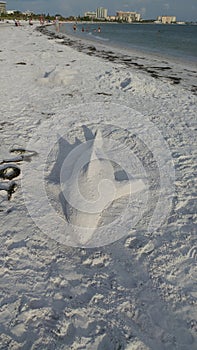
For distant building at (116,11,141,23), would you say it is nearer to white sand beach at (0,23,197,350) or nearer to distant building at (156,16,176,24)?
distant building at (156,16,176,24)

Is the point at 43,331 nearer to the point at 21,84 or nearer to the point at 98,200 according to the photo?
the point at 98,200

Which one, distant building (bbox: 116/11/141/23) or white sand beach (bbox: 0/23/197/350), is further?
distant building (bbox: 116/11/141/23)

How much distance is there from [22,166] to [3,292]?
103 inches

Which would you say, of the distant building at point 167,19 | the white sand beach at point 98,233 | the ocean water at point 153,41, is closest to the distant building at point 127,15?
the distant building at point 167,19

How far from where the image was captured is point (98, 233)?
11.1ft

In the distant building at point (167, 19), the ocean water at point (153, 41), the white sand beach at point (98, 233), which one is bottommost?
the white sand beach at point (98, 233)

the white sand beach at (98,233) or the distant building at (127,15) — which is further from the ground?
the distant building at (127,15)

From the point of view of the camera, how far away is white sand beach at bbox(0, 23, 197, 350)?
2.41m

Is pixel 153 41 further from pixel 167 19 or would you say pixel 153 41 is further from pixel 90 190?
pixel 167 19

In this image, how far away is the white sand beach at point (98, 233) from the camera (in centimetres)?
241

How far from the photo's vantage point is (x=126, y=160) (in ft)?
16.4

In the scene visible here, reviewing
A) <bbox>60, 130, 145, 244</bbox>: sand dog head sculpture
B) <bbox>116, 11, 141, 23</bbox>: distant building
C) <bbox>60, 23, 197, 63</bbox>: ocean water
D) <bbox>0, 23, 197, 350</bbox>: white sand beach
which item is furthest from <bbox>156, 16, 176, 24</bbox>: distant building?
<bbox>60, 130, 145, 244</bbox>: sand dog head sculpture

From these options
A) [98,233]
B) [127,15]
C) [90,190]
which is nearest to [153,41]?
[90,190]

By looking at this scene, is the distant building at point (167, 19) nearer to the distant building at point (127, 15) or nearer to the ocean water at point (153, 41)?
the distant building at point (127, 15)
